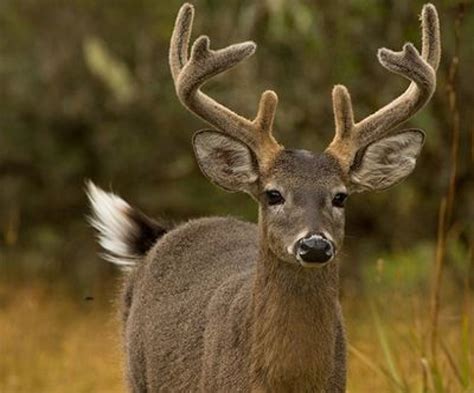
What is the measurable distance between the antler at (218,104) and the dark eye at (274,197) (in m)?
0.17

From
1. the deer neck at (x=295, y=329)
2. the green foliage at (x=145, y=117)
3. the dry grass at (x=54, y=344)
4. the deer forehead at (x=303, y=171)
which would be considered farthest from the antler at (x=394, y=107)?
the green foliage at (x=145, y=117)

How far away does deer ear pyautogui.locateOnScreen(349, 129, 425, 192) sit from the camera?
243 inches

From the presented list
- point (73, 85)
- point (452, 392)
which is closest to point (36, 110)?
point (73, 85)

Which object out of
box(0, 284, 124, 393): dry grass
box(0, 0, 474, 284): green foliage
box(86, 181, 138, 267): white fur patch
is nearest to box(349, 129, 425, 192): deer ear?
box(86, 181, 138, 267): white fur patch

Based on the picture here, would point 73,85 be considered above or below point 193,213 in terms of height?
above

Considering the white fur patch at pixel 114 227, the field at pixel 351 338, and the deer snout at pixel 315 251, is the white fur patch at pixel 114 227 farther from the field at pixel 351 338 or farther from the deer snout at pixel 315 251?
the deer snout at pixel 315 251

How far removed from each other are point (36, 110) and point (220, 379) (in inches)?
312

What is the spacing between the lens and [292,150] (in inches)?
238

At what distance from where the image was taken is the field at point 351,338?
7.27 metres

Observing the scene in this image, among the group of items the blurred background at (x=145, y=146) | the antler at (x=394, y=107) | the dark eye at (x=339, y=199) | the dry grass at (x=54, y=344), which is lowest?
the dry grass at (x=54, y=344)

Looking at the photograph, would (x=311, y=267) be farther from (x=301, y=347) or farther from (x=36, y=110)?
(x=36, y=110)

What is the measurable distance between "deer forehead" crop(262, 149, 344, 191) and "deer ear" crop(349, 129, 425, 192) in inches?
7.1

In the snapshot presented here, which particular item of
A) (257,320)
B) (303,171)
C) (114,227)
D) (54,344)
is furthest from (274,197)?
(54,344)

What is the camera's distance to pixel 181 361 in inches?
256
